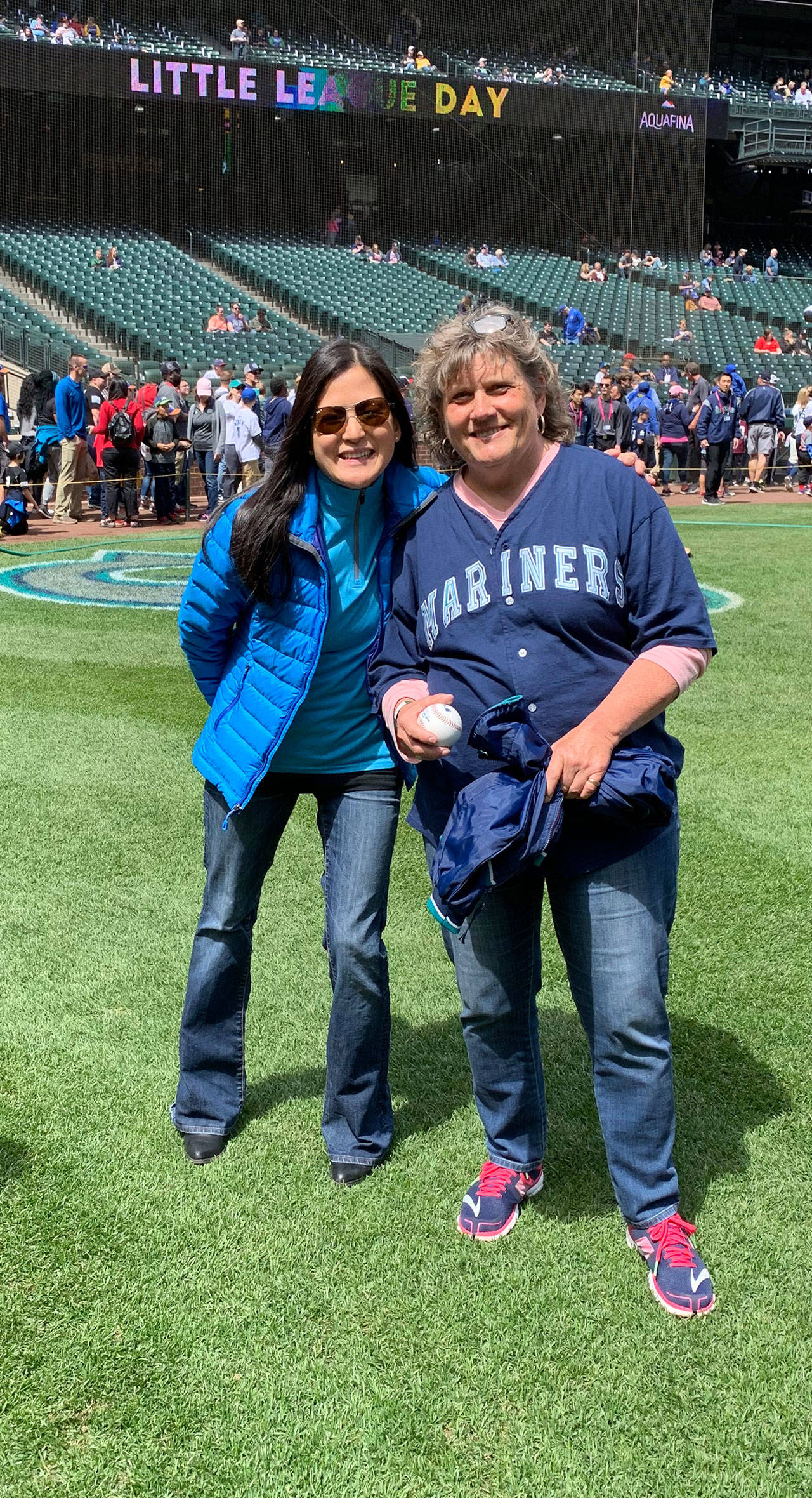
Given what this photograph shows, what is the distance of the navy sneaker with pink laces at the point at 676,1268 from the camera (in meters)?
2.67

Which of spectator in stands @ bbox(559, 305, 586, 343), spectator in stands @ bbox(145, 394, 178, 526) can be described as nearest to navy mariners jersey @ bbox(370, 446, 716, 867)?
spectator in stands @ bbox(145, 394, 178, 526)

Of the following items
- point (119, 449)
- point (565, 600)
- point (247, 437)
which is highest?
point (247, 437)

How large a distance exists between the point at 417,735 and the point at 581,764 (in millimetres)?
316

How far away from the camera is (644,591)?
2570 millimetres

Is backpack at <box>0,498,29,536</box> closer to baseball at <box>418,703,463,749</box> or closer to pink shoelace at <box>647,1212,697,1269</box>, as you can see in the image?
baseball at <box>418,703,463,749</box>

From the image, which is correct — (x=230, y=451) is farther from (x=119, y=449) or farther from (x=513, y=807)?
(x=513, y=807)

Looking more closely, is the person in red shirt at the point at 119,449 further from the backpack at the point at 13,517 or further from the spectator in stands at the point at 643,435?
the spectator in stands at the point at 643,435

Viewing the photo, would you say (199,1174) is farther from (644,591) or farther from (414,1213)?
(644,591)

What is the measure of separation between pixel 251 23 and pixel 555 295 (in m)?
10.9

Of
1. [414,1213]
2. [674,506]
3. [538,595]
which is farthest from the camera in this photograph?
[674,506]

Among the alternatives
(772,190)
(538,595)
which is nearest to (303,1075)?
(538,595)

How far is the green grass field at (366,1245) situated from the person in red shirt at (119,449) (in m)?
11.1

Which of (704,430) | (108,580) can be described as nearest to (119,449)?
(108,580)

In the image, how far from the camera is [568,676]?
2584mm
